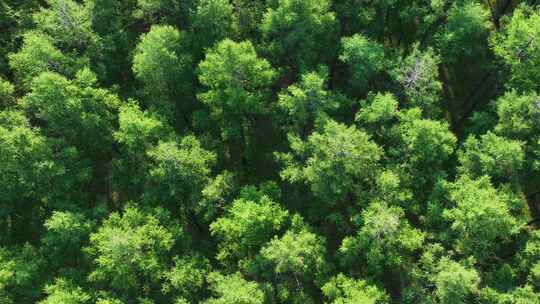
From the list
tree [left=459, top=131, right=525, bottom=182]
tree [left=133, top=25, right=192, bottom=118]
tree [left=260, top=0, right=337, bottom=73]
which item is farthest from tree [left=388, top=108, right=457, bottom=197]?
tree [left=133, top=25, right=192, bottom=118]

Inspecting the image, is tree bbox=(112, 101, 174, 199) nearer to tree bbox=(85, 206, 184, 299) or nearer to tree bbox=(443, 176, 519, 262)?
tree bbox=(85, 206, 184, 299)

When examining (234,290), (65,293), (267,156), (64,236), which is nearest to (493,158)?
(267,156)

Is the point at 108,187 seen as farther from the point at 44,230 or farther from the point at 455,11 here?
the point at 455,11

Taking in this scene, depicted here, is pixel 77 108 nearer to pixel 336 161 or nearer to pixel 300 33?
pixel 300 33

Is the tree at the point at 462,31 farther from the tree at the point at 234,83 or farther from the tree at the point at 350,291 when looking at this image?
the tree at the point at 350,291

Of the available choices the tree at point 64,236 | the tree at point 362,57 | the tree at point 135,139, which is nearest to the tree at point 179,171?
the tree at point 135,139
